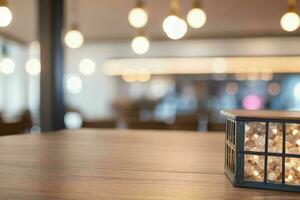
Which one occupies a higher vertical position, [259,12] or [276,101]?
[259,12]

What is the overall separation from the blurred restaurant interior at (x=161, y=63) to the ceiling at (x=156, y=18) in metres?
0.01

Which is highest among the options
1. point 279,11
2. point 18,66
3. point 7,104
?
point 279,11

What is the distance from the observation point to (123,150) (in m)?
1.24

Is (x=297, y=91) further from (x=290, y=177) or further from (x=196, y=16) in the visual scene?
(x=290, y=177)

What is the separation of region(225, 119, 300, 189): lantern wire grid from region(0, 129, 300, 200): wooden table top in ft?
0.09

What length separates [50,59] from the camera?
7.53 ft

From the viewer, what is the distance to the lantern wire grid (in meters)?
0.65

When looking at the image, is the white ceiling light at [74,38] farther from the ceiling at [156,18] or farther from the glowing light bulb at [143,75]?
the glowing light bulb at [143,75]

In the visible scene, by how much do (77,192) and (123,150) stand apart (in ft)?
1.98

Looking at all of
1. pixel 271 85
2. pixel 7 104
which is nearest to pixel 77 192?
pixel 271 85

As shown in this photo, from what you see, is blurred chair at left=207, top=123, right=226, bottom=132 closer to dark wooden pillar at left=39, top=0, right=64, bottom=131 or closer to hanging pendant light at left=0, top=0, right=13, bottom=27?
dark wooden pillar at left=39, top=0, right=64, bottom=131

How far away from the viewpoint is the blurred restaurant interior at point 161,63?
4801 millimetres

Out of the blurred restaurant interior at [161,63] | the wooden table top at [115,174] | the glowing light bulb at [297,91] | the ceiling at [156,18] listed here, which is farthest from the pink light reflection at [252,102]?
the wooden table top at [115,174]

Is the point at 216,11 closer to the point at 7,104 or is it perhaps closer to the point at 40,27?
the point at 40,27
